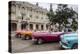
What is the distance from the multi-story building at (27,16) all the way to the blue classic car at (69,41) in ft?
1.17

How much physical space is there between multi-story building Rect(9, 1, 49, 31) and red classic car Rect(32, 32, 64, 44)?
0.09 m

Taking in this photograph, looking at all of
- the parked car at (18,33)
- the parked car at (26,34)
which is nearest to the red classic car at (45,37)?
the parked car at (26,34)

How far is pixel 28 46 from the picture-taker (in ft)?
7.71

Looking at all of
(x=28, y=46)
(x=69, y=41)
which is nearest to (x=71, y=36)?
(x=69, y=41)

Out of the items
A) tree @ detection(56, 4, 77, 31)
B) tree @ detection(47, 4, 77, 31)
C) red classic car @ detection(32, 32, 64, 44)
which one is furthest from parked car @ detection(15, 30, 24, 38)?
tree @ detection(56, 4, 77, 31)

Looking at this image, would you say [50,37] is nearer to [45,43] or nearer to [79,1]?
[45,43]

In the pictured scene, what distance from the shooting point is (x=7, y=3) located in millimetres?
2234

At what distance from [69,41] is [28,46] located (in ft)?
2.39

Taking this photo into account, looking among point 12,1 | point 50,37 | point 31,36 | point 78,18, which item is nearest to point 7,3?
point 12,1

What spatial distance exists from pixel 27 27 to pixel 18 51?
0.40 metres

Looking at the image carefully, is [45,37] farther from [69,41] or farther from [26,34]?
[69,41]

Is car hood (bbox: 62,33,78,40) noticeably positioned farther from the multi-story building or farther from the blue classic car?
the multi-story building

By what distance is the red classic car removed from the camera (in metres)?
2.42

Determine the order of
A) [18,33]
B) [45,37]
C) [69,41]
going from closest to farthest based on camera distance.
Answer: [18,33]
[45,37]
[69,41]
